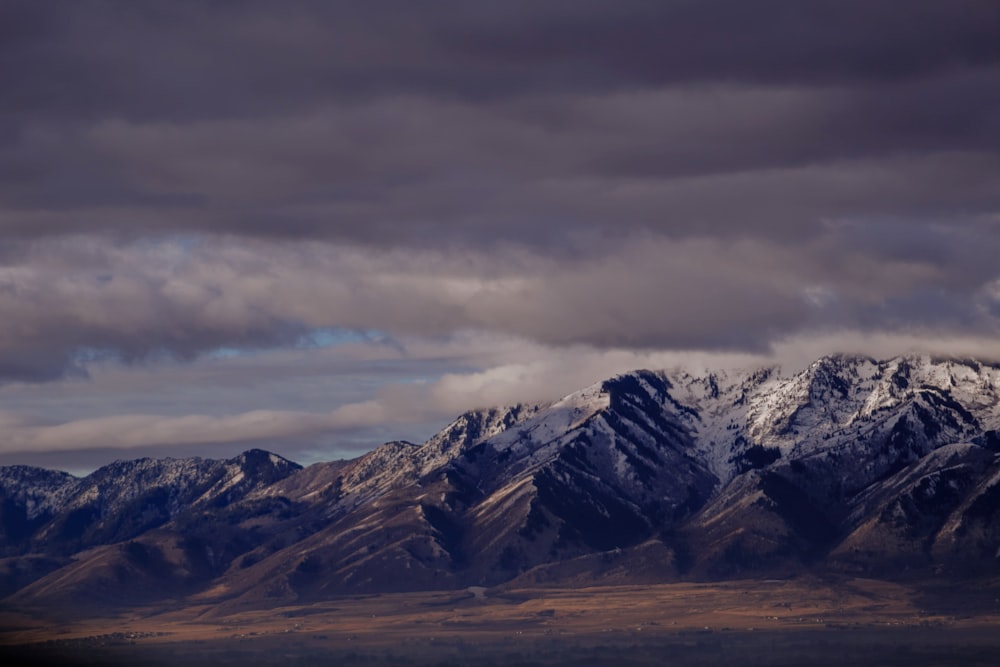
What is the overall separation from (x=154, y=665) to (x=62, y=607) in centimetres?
1244

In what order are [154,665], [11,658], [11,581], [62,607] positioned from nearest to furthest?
[11,658], [154,665], [62,607], [11,581]

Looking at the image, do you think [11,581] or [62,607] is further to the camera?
[11,581]

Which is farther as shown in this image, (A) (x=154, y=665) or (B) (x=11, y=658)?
(A) (x=154, y=665)

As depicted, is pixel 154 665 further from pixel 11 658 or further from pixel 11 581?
pixel 11 581

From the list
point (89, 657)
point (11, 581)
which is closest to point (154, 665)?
point (89, 657)

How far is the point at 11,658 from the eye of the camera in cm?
7444

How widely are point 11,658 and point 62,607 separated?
23105 mm

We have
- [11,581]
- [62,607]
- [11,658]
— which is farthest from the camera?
[11,581]

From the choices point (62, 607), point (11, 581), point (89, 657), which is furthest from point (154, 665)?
point (11, 581)

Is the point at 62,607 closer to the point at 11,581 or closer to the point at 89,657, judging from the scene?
the point at 89,657

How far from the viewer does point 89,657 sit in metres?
87.9

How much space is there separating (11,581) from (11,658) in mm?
44241

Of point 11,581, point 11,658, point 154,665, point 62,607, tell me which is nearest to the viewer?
point 11,658

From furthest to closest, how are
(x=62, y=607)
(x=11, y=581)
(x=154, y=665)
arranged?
(x=11, y=581)
(x=62, y=607)
(x=154, y=665)
